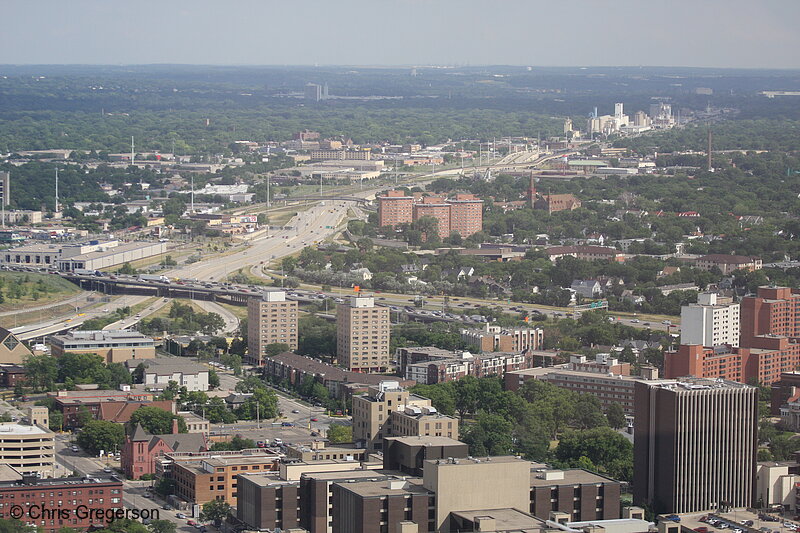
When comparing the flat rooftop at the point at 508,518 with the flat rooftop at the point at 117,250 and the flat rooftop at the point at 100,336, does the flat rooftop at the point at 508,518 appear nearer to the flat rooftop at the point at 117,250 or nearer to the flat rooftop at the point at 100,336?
the flat rooftop at the point at 100,336

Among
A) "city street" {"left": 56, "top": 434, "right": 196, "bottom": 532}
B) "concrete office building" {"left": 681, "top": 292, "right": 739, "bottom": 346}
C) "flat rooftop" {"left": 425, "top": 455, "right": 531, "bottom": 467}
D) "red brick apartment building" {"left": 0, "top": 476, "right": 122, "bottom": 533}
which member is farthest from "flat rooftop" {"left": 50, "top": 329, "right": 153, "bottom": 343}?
"flat rooftop" {"left": 425, "top": 455, "right": 531, "bottom": 467}

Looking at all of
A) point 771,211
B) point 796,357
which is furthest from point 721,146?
point 796,357

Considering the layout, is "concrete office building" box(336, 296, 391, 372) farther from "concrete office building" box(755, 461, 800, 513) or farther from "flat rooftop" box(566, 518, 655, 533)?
"flat rooftop" box(566, 518, 655, 533)

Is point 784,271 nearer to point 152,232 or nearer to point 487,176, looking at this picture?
point 152,232

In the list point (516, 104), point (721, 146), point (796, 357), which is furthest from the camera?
point (516, 104)

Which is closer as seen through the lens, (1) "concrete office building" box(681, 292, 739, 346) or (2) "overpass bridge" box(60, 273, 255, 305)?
(1) "concrete office building" box(681, 292, 739, 346)

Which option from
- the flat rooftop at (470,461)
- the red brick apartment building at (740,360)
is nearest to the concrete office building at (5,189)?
the red brick apartment building at (740,360)
